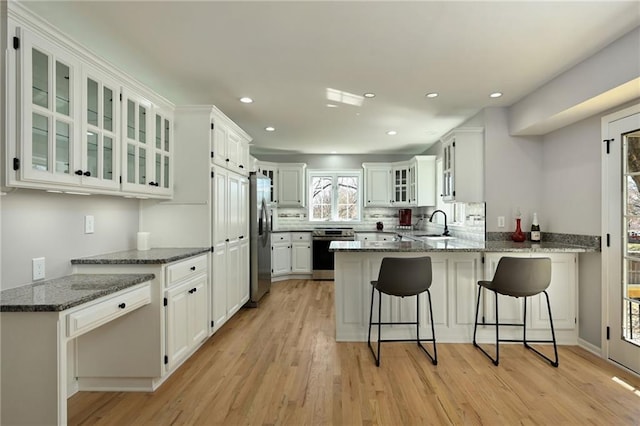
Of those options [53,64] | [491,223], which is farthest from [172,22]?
[491,223]

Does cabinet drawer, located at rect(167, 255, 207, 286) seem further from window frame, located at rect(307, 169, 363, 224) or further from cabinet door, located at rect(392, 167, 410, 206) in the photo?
cabinet door, located at rect(392, 167, 410, 206)

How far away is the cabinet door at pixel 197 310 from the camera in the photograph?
282 centimetres

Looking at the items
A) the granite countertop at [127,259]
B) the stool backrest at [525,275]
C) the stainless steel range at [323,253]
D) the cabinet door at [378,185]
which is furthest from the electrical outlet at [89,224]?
the cabinet door at [378,185]

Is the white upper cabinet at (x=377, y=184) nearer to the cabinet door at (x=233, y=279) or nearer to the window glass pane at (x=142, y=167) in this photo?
the cabinet door at (x=233, y=279)

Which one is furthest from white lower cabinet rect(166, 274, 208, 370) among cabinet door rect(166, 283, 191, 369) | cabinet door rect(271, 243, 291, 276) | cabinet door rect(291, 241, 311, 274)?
cabinet door rect(291, 241, 311, 274)

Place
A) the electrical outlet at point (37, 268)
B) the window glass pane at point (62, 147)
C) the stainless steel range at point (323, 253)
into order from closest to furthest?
the window glass pane at point (62, 147)
the electrical outlet at point (37, 268)
the stainless steel range at point (323, 253)

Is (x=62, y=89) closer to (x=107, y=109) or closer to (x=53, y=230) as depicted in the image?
(x=107, y=109)

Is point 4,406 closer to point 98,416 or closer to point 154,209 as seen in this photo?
point 98,416

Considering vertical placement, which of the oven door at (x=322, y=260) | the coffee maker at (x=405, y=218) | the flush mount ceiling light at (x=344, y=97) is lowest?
the oven door at (x=322, y=260)

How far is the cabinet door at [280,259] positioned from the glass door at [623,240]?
4616mm

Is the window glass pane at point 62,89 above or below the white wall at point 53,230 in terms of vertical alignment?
above

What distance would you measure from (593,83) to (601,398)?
230 cm

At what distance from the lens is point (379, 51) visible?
8.34ft

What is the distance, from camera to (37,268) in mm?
2047
